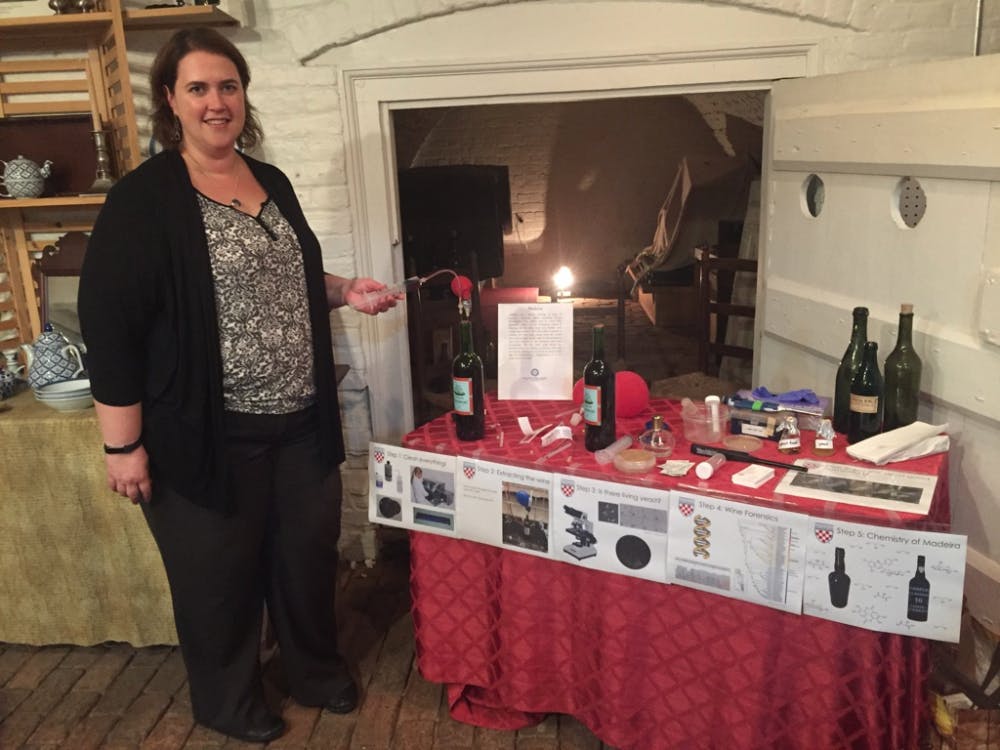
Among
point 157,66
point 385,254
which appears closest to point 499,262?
point 385,254

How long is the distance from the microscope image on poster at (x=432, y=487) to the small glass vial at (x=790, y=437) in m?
0.73

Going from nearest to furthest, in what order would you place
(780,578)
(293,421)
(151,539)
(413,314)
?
(780,578)
(293,421)
(151,539)
(413,314)

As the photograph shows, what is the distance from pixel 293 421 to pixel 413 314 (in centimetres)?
128

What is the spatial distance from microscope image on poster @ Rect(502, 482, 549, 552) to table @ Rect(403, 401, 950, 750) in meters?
0.05

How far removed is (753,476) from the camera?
159 cm

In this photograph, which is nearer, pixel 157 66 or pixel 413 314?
pixel 157 66

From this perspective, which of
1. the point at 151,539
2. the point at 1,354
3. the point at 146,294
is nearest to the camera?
the point at 146,294

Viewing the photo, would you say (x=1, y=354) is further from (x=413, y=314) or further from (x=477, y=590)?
(x=477, y=590)

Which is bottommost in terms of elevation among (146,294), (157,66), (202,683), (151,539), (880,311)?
(202,683)

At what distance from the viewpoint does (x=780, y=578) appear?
149 cm

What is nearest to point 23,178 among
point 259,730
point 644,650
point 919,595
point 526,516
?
point 259,730

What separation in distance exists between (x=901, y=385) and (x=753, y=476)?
19.3 inches

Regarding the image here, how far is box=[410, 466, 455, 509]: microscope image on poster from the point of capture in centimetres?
183

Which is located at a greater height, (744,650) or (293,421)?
(293,421)
